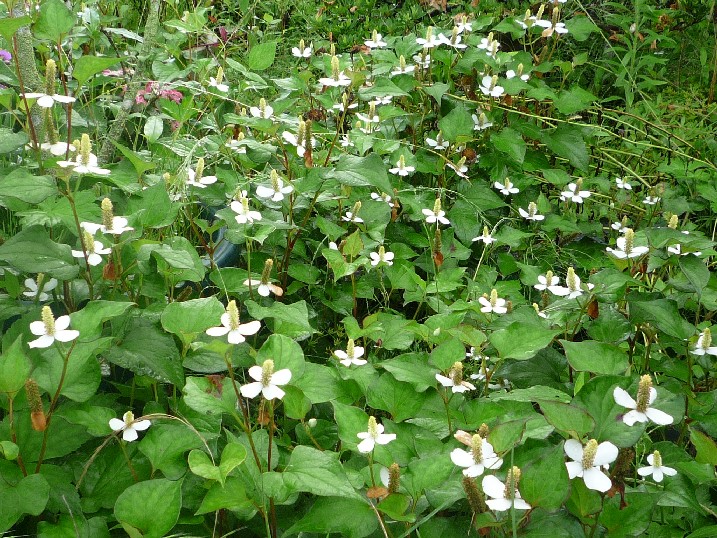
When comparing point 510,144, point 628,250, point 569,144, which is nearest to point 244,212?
point 628,250

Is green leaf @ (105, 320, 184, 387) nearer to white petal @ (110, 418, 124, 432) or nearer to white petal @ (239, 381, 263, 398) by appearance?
white petal @ (110, 418, 124, 432)

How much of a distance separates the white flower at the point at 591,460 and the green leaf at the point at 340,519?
0.77ft

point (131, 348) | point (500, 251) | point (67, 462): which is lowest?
point (500, 251)

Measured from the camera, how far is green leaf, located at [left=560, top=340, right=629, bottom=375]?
100cm

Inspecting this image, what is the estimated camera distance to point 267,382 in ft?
2.84

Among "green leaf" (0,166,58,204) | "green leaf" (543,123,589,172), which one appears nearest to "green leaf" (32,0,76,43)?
"green leaf" (0,166,58,204)

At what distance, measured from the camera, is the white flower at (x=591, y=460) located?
0.78 meters

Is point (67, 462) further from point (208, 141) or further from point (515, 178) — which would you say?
point (515, 178)

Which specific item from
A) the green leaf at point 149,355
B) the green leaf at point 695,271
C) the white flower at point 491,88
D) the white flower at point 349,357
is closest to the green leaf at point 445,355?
the white flower at point 349,357

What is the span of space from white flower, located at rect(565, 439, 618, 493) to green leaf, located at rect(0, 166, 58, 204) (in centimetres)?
78

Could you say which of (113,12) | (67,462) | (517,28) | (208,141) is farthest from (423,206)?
(113,12)

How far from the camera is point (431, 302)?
1.48 meters

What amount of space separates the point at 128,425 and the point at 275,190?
62 cm

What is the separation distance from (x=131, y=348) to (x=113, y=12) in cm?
189
